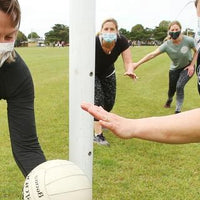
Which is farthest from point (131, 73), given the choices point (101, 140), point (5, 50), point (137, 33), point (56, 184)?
point (137, 33)

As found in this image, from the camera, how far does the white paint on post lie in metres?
2.96

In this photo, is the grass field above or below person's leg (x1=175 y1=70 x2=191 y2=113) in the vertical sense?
below

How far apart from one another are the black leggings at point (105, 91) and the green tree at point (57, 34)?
97494mm

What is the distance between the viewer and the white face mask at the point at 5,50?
8.98 ft

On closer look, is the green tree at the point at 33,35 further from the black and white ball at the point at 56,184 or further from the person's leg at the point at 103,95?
the black and white ball at the point at 56,184

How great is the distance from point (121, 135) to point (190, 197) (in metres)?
2.59

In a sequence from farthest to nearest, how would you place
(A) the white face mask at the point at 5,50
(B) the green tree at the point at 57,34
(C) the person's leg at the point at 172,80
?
(B) the green tree at the point at 57,34 → (C) the person's leg at the point at 172,80 → (A) the white face mask at the point at 5,50

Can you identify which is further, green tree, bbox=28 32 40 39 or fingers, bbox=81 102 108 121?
green tree, bbox=28 32 40 39

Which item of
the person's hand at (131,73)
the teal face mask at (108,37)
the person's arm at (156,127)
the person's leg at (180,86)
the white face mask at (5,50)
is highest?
the teal face mask at (108,37)

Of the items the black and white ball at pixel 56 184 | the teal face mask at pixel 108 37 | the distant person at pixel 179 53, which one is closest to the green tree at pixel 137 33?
the distant person at pixel 179 53

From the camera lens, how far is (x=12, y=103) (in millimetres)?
3154

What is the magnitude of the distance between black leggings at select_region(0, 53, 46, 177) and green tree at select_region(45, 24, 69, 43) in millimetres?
101129

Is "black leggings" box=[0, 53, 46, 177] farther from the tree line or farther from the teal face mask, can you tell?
the tree line

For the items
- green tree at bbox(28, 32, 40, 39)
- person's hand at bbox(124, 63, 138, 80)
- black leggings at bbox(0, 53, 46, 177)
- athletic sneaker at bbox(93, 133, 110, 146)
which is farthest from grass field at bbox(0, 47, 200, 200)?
green tree at bbox(28, 32, 40, 39)
